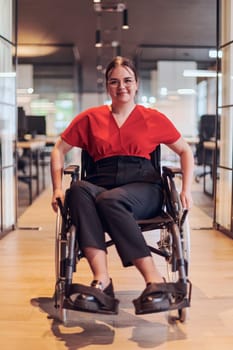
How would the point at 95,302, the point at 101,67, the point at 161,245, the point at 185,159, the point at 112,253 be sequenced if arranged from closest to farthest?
the point at 95,302
the point at 185,159
the point at 161,245
the point at 112,253
the point at 101,67

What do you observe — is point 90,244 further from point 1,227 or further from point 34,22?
point 34,22

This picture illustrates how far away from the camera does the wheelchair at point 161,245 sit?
1939mm

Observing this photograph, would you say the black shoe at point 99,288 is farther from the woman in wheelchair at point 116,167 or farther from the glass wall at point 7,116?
the glass wall at point 7,116

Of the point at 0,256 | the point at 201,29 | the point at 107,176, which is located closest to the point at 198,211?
the point at 0,256

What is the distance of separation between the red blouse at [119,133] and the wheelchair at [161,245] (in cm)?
11

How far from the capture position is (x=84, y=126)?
2.36m

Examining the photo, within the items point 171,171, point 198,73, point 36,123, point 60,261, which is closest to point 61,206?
point 60,261

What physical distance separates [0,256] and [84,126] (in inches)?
53.8

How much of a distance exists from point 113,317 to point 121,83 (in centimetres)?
108

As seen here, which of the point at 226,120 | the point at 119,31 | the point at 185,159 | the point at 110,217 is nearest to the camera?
the point at 110,217

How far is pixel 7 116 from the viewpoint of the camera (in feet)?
13.6

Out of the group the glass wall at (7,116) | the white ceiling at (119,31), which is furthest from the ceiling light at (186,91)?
the glass wall at (7,116)

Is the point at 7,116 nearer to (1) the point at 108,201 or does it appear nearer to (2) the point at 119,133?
(2) the point at 119,133

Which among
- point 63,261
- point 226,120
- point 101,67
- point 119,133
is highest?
point 101,67
